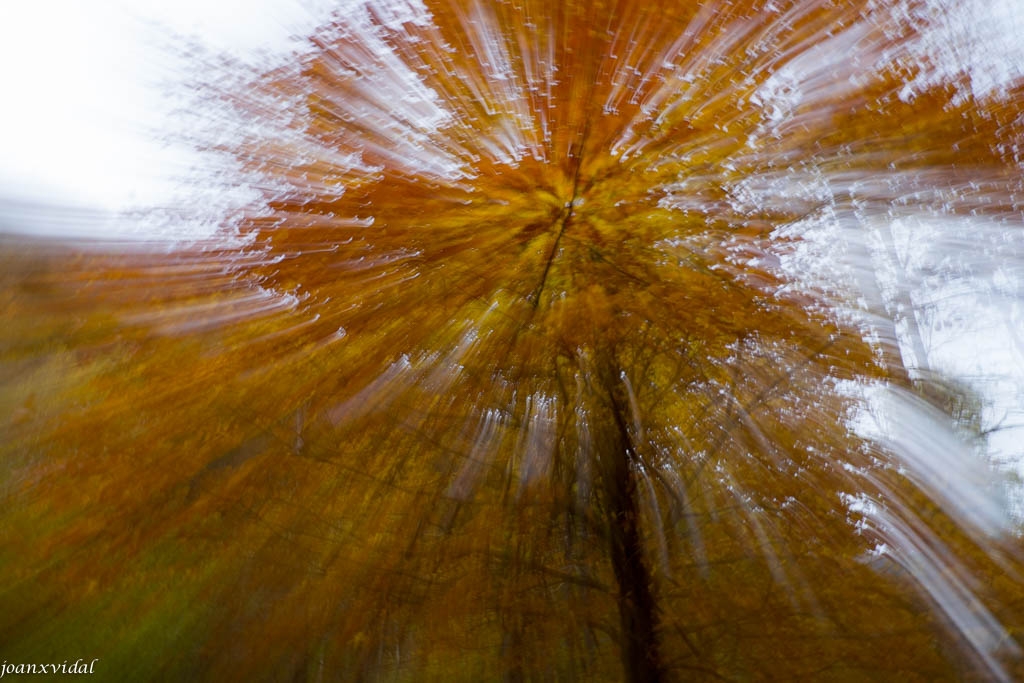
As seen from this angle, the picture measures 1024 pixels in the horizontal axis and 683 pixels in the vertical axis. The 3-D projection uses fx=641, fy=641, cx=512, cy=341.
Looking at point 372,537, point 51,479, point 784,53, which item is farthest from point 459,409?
point 784,53

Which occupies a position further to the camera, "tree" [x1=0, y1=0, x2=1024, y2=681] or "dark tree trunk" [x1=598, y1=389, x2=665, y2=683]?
"dark tree trunk" [x1=598, y1=389, x2=665, y2=683]

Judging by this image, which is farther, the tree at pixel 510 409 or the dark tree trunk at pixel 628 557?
the dark tree trunk at pixel 628 557

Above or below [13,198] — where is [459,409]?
below

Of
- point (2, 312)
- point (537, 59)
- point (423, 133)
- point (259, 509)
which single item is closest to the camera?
point (537, 59)

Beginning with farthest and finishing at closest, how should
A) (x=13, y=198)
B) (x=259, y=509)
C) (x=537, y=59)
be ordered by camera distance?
(x=259, y=509) < (x=13, y=198) < (x=537, y=59)

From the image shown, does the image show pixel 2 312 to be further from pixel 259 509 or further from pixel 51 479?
pixel 259 509

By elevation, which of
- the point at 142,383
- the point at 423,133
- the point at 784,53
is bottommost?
the point at 142,383

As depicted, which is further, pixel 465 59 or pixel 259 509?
pixel 259 509

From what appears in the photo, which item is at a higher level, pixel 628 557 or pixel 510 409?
pixel 510 409
